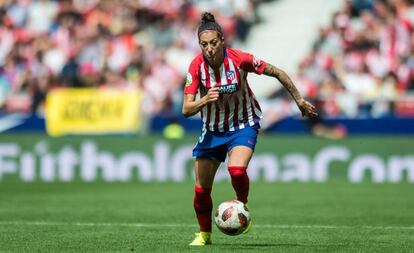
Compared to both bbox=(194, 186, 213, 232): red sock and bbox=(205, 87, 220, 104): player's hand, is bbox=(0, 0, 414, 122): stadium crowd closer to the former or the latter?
bbox=(194, 186, 213, 232): red sock

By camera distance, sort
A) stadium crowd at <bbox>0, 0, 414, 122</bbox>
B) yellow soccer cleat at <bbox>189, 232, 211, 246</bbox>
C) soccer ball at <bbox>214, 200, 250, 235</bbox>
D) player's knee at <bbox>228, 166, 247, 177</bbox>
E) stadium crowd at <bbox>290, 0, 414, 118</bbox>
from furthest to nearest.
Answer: stadium crowd at <bbox>0, 0, 414, 122</bbox> < stadium crowd at <bbox>290, 0, 414, 118</bbox> < yellow soccer cleat at <bbox>189, 232, 211, 246</bbox> < player's knee at <bbox>228, 166, 247, 177</bbox> < soccer ball at <bbox>214, 200, 250, 235</bbox>

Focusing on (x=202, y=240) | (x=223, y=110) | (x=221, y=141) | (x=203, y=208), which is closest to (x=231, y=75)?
(x=223, y=110)

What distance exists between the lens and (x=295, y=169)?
63.6 feet

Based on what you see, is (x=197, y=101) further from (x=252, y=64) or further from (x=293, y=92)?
(x=293, y=92)

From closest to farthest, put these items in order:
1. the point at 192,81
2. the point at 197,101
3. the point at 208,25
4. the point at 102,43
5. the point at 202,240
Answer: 1. the point at 197,101
2. the point at 208,25
3. the point at 192,81
4. the point at 202,240
5. the point at 102,43

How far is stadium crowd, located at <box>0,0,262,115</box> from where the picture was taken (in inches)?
910

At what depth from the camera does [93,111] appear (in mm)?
21188

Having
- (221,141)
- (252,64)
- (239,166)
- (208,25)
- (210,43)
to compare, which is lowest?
(239,166)

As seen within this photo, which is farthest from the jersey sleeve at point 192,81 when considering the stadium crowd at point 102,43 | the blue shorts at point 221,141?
the stadium crowd at point 102,43

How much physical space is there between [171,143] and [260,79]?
162 inches

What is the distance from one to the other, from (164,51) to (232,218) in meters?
15.0

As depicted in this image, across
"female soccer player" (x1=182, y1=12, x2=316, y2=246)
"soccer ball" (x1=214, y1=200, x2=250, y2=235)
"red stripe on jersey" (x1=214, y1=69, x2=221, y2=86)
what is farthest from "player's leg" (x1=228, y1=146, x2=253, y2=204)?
"red stripe on jersey" (x1=214, y1=69, x2=221, y2=86)

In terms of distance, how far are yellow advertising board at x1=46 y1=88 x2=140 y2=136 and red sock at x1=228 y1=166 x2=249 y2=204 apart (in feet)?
38.8

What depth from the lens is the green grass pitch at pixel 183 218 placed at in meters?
9.22
